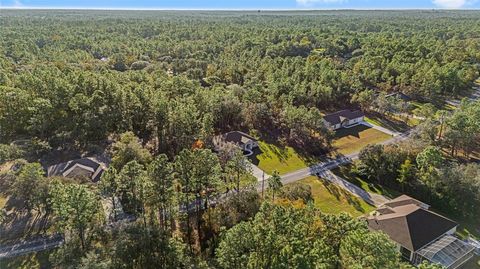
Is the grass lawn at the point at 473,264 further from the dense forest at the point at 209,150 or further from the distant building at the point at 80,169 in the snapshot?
the distant building at the point at 80,169

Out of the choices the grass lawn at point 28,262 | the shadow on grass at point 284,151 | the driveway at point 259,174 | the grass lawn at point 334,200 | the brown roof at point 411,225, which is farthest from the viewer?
the shadow on grass at point 284,151

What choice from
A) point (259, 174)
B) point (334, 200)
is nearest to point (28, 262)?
point (259, 174)

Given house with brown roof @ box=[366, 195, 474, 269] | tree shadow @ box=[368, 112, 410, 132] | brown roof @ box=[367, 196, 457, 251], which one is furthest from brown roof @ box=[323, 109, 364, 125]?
brown roof @ box=[367, 196, 457, 251]

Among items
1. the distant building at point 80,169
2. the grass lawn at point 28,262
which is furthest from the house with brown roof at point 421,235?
the distant building at point 80,169

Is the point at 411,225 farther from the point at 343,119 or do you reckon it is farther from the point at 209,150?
the point at 343,119

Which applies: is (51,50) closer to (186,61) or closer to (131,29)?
(186,61)

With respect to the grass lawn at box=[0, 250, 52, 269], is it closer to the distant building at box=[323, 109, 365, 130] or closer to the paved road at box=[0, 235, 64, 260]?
the paved road at box=[0, 235, 64, 260]

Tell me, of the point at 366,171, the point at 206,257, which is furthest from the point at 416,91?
the point at 206,257
